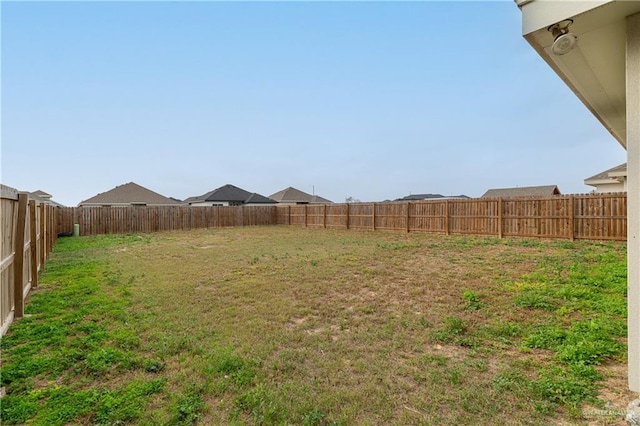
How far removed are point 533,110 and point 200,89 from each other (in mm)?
22768

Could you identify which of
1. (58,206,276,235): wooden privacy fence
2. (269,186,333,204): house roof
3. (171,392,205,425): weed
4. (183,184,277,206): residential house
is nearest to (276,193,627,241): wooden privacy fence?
(58,206,276,235): wooden privacy fence

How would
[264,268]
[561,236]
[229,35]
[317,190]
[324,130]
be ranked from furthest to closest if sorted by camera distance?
[317,190]
[324,130]
[229,35]
[561,236]
[264,268]

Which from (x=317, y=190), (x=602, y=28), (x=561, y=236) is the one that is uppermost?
(x=317, y=190)

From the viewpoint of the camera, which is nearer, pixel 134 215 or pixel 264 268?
pixel 264 268

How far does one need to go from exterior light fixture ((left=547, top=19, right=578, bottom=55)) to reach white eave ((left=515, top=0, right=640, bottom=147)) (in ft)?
0.09

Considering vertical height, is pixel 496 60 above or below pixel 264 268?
above

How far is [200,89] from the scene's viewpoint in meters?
19.7

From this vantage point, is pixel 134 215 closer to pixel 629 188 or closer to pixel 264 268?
pixel 264 268

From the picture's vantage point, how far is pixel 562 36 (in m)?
1.87

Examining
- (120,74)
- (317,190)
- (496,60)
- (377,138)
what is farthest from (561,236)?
(317,190)

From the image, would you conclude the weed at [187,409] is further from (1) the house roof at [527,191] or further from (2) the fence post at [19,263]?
(1) the house roof at [527,191]

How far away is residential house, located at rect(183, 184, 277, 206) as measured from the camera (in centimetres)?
3581

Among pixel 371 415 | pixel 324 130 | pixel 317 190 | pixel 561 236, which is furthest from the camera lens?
pixel 317 190

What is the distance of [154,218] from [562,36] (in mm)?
22354
